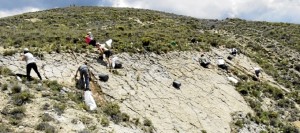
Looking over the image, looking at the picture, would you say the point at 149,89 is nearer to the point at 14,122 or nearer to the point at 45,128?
the point at 45,128

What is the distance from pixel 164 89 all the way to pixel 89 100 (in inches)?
283

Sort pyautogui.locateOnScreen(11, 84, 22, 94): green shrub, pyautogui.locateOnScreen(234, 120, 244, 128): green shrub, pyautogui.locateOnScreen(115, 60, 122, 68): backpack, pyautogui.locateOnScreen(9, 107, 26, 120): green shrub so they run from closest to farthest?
1. pyautogui.locateOnScreen(9, 107, 26, 120): green shrub
2. pyautogui.locateOnScreen(11, 84, 22, 94): green shrub
3. pyautogui.locateOnScreen(234, 120, 244, 128): green shrub
4. pyautogui.locateOnScreen(115, 60, 122, 68): backpack

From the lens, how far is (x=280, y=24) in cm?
6781

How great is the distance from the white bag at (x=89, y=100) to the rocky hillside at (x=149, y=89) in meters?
0.36

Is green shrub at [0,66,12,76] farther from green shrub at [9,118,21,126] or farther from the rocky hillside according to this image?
green shrub at [9,118,21,126]

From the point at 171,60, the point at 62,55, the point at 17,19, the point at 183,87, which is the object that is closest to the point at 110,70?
the point at 62,55

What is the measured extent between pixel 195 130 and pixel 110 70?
6.65 meters

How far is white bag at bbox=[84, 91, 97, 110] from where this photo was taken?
73.2 feet

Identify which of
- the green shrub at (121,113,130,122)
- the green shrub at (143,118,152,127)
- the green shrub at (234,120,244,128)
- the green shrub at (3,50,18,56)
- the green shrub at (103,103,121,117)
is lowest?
the green shrub at (234,120,244,128)

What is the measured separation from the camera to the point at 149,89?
2780cm

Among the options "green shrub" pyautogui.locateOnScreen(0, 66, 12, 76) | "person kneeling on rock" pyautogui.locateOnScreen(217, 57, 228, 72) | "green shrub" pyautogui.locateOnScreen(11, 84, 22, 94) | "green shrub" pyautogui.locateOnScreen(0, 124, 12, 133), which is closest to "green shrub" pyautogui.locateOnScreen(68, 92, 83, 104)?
"green shrub" pyautogui.locateOnScreen(11, 84, 22, 94)

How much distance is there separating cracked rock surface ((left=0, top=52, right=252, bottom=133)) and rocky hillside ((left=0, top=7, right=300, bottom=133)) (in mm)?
62

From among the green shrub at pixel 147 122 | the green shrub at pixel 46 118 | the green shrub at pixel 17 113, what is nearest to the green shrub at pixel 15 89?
the green shrub at pixel 17 113

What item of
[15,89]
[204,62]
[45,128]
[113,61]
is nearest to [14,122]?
[45,128]
